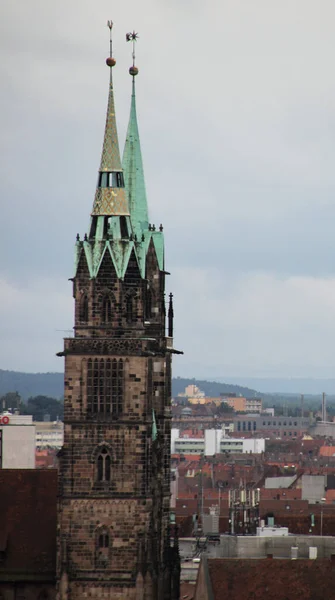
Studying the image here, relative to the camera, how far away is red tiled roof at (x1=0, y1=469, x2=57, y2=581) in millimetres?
88812

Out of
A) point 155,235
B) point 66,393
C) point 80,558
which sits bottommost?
point 80,558

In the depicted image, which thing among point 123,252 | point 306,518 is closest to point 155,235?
point 123,252

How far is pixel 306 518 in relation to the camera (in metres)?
129

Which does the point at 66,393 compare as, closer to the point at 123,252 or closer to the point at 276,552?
the point at 123,252

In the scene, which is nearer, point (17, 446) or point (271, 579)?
point (271, 579)

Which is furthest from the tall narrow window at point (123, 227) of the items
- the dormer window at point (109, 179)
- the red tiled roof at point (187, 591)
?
the red tiled roof at point (187, 591)

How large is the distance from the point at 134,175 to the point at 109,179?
2.72 meters

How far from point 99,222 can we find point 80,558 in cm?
1207

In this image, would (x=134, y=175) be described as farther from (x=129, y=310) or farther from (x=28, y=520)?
(x=28, y=520)

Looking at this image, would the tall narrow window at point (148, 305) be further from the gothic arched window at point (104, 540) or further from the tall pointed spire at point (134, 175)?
the gothic arched window at point (104, 540)

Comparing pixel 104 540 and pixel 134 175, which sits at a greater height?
pixel 134 175

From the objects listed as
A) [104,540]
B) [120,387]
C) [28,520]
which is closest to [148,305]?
[120,387]

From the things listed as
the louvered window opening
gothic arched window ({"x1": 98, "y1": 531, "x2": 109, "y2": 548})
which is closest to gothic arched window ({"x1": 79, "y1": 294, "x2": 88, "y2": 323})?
the louvered window opening

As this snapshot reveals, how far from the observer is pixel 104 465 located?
87375mm
